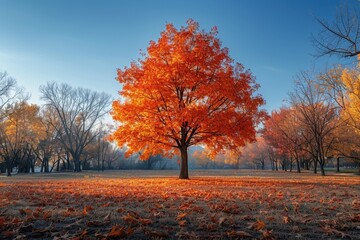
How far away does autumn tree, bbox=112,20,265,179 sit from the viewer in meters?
17.3

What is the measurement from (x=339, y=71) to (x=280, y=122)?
18.9m

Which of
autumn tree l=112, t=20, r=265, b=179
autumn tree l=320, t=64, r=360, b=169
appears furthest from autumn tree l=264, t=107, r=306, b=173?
autumn tree l=112, t=20, r=265, b=179

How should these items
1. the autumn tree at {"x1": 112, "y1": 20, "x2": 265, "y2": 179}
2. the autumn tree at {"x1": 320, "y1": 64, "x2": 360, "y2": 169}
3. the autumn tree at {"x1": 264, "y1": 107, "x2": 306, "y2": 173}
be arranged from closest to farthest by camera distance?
the autumn tree at {"x1": 112, "y1": 20, "x2": 265, "y2": 179}
the autumn tree at {"x1": 320, "y1": 64, "x2": 360, "y2": 169}
the autumn tree at {"x1": 264, "y1": 107, "x2": 306, "y2": 173}

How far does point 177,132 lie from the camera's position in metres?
19.4

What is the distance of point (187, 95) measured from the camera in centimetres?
1905

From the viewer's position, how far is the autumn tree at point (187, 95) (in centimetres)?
1730

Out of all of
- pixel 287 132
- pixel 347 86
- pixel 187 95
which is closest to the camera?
pixel 187 95

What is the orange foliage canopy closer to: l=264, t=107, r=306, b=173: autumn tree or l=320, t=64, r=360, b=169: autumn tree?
l=320, t=64, r=360, b=169: autumn tree

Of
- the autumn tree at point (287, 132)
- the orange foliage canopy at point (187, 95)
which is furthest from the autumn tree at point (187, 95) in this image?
the autumn tree at point (287, 132)

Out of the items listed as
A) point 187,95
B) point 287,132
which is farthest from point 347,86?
point 287,132

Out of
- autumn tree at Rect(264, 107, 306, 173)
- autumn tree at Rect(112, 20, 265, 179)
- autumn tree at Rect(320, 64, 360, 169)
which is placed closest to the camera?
autumn tree at Rect(112, 20, 265, 179)

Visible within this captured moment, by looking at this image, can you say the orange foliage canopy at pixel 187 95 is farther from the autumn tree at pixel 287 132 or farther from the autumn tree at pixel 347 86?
the autumn tree at pixel 287 132

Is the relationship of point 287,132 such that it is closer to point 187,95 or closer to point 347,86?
point 347,86

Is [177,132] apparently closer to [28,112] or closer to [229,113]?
[229,113]
